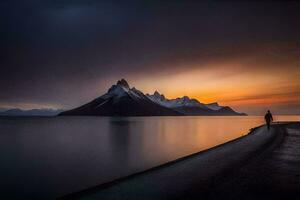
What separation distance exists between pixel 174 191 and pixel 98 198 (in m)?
3.09

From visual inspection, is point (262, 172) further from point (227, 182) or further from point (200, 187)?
point (200, 187)

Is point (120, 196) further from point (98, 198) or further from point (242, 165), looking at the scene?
point (242, 165)

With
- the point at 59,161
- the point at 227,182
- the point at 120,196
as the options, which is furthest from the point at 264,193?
the point at 59,161

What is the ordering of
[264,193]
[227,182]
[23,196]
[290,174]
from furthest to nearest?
[23,196], [290,174], [227,182], [264,193]

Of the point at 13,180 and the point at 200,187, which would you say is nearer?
the point at 200,187

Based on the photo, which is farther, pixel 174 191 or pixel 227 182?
pixel 227 182

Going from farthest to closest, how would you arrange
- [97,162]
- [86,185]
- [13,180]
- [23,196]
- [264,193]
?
[97,162] → [13,180] → [86,185] → [23,196] → [264,193]

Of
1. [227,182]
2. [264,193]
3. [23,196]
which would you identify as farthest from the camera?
[23,196]

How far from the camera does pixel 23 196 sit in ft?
49.3

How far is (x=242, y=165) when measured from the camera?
51.3ft

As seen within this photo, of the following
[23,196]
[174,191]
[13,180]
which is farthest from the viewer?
[13,180]

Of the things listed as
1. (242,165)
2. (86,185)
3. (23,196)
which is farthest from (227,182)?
(23,196)

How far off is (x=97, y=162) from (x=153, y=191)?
1730 cm

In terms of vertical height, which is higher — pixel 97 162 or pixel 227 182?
pixel 227 182
